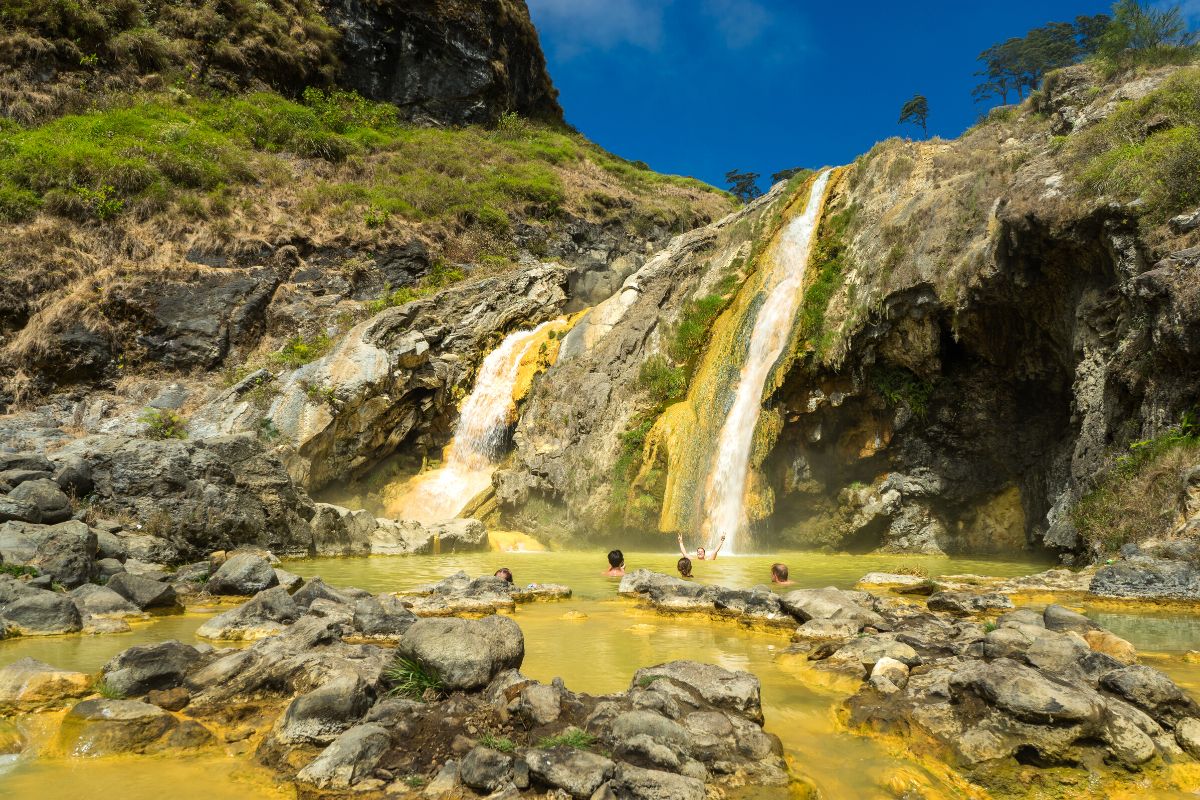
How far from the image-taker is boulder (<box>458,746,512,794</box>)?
359 cm

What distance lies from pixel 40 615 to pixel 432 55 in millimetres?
40898

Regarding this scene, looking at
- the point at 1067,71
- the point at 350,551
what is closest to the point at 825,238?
the point at 1067,71

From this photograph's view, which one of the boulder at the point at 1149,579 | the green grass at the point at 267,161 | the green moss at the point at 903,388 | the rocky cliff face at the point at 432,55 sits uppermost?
the rocky cliff face at the point at 432,55

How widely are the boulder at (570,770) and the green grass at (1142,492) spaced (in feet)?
33.1

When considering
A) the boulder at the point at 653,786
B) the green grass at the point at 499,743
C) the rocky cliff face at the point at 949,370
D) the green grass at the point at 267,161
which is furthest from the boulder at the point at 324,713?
the green grass at the point at 267,161

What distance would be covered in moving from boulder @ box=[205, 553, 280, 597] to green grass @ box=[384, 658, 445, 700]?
18.1 feet

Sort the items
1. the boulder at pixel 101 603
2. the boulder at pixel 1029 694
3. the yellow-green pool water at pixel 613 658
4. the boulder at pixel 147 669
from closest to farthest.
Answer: the yellow-green pool water at pixel 613 658, the boulder at pixel 1029 694, the boulder at pixel 147 669, the boulder at pixel 101 603

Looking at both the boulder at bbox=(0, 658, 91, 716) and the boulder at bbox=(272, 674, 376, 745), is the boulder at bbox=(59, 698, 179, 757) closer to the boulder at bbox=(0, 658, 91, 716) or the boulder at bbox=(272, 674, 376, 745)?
the boulder at bbox=(0, 658, 91, 716)

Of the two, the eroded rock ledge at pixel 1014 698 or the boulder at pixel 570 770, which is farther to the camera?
the eroded rock ledge at pixel 1014 698

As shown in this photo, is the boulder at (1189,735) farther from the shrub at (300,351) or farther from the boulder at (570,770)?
the shrub at (300,351)

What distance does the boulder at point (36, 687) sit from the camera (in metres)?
4.78

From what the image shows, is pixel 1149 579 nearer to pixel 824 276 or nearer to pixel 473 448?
pixel 824 276

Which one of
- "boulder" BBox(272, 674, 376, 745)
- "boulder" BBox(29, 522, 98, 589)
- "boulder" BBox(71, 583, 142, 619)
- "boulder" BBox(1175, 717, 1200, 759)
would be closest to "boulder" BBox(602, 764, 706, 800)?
"boulder" BBox(272, 674, 376, 745)

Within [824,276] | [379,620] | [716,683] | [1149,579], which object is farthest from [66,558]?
[824,276]
